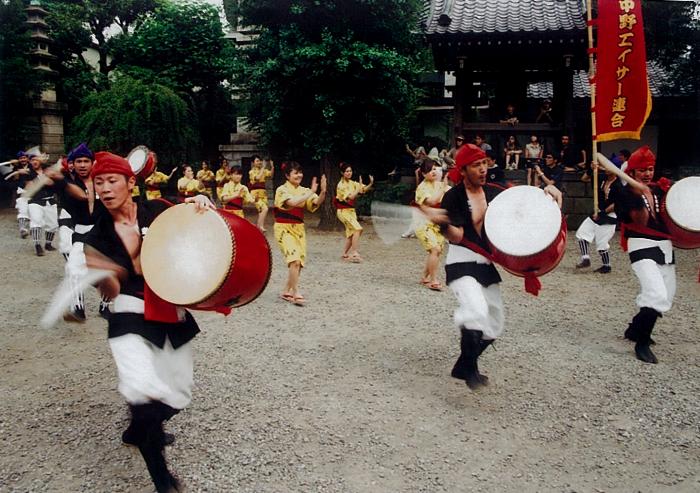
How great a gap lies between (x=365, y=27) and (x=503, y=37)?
2.84m

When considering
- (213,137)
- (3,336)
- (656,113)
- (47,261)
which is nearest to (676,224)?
(3,336)

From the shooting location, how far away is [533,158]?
1277 centimetres

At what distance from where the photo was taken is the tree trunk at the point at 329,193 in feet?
44.0

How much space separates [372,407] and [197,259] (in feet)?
5.93

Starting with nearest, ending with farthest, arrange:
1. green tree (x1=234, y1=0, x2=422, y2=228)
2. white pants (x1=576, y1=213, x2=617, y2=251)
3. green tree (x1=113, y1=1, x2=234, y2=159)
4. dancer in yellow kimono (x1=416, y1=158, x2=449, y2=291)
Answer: dancer in yellow kimono (x1=416, y1=158, x2=449, y2=291), white pants (x1=576, y1=213, x2=617, y2=251), green tree (x1=234, y1=0, x2=422, y2=228), green tree (x1=113, y1=1, x2=234, y2=159)

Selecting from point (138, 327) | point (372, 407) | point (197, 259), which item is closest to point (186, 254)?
point (197, 259)

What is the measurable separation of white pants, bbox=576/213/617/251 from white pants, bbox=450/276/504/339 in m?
5.38

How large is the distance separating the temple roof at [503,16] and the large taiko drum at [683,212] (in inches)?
297

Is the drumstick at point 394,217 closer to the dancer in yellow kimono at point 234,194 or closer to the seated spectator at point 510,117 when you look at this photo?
the dancer in yellow kimono at point 234,194

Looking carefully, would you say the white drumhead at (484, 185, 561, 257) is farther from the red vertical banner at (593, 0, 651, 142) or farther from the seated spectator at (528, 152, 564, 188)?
the seated spectator at (528, 152, 564, 188)

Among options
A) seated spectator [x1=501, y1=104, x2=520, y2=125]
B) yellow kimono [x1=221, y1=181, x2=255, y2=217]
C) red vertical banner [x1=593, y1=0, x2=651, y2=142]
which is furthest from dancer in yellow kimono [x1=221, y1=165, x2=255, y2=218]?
red vertical banner [x1=593, y1=0, x2=651, y2=142]

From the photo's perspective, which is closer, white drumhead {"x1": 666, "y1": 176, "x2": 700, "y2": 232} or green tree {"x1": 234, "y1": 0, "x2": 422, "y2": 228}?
white drumhead {"x1": 666, "y1": 176, "x2": 700, "y2": 232}

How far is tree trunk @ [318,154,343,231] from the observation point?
44.0 ft

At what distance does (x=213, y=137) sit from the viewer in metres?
20.4
